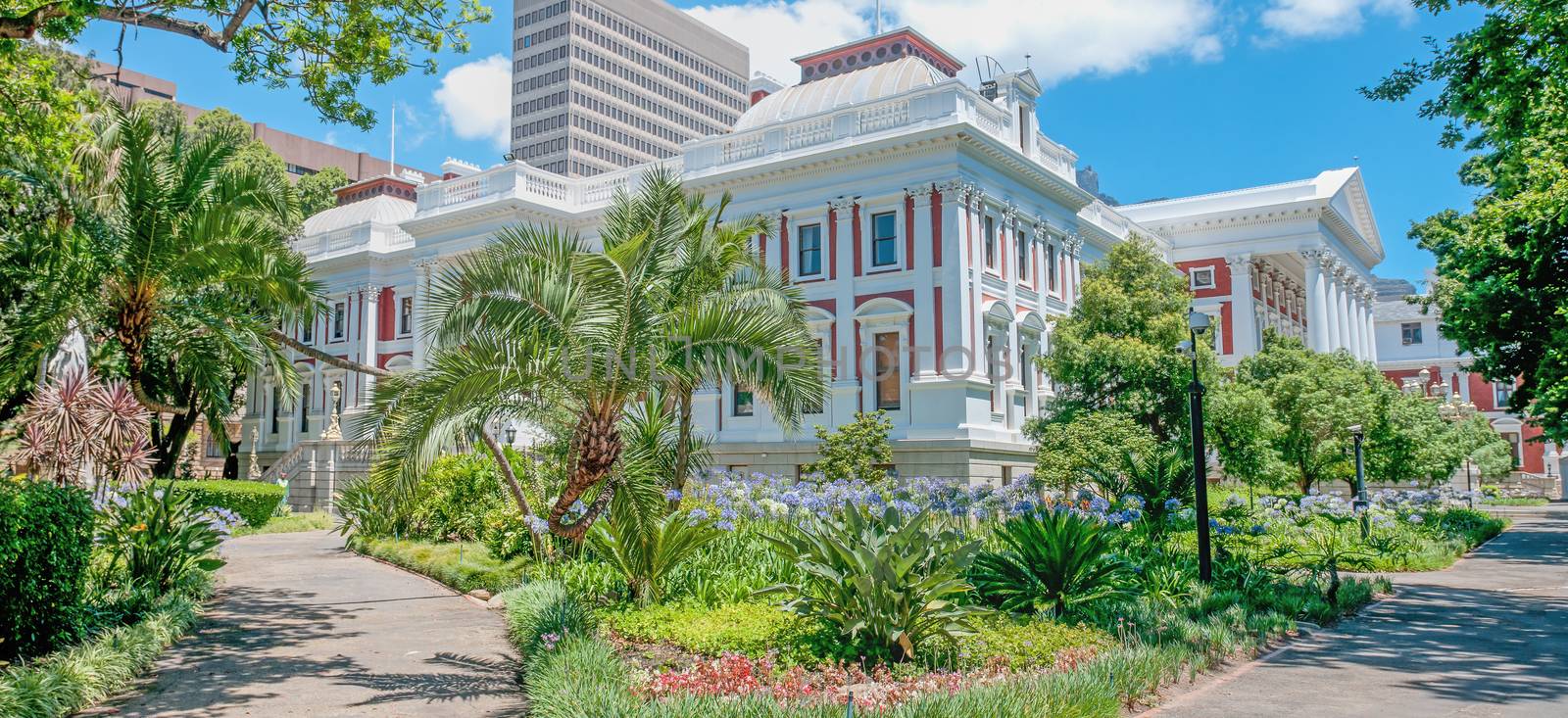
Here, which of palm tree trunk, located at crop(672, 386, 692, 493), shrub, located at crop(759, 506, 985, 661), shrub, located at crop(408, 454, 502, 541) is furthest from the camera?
shrub, located at crop(408, 454, 502, 541)

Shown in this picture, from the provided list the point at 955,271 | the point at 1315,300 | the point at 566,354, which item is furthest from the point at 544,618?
the point at 1315,300

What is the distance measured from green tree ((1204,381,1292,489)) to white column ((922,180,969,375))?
6415 millimetres

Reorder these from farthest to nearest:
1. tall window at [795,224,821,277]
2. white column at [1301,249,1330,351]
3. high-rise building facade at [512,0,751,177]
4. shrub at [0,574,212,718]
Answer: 1. high-rise building facade at [512,0,751,177]
2. white column at [1301,249,1330,351]
3. tall window at [795,224,821,277]
4. shrub at [0,574,212,718]

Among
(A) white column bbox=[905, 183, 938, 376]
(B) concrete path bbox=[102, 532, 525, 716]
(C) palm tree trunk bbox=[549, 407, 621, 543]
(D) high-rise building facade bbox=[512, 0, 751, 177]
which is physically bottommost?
(B) concrete path bbox=[102, 532, 525, 716]

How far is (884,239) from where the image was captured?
1188 inches

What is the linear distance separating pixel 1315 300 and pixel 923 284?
2150 centimetres

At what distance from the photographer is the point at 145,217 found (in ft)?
45.3

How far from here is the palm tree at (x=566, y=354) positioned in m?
10.4

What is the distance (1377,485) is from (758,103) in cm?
2928

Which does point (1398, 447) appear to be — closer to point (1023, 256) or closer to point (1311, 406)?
point (1311, 406)

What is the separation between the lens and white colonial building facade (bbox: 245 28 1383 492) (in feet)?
93.2

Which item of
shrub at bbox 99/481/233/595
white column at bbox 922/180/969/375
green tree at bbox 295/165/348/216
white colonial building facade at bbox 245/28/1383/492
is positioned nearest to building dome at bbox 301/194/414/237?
green tree at bbox 295/165/348/216

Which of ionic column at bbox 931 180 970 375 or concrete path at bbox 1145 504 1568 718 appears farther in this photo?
ionic column at bbox 931 180 970 375

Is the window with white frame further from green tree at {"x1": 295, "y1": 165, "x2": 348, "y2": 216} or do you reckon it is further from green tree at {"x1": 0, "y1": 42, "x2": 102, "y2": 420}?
green tree at {"x1": 295, "y1": 165, "x2": 348, "y2": 216}
